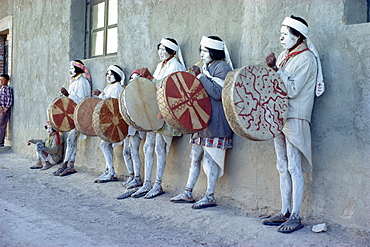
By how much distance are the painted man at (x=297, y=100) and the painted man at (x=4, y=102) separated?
7078 mm

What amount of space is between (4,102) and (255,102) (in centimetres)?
730

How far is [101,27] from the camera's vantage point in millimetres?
7230

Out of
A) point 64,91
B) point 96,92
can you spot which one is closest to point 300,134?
A: point 96,92

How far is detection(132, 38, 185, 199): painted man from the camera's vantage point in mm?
4984

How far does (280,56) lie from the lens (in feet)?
12.6

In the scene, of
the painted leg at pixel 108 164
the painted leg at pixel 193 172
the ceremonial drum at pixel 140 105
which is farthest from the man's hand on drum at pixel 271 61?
the painted leg at pixel 108 164

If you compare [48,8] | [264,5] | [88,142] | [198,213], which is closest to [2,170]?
[88,142]

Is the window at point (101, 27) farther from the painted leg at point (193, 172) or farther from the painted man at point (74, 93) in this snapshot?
the painted leg at point (193, 172)

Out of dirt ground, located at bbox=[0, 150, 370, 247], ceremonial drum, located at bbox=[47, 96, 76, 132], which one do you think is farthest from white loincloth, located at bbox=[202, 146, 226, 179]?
ceremonial drum, located at bbox=[47, 96, 76, 132]

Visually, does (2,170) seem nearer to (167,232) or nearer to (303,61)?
(167,232)

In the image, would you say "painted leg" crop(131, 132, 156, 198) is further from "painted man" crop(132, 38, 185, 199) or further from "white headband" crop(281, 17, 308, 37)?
"white headband" crop(281, 17, 308, 37)

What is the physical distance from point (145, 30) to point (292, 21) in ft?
8.60

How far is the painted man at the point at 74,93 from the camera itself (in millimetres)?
6660

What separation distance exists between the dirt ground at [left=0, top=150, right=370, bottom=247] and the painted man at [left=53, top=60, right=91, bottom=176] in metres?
1.03
